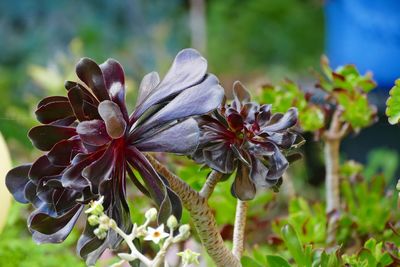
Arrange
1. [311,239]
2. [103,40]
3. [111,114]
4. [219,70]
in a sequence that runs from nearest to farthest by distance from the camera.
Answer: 1. [111,114]
2. [311,239]
3. [219,70]
4. [103,40]

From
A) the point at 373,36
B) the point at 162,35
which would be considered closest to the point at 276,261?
the point at 373,36

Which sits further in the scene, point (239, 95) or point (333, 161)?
point (333, 161)

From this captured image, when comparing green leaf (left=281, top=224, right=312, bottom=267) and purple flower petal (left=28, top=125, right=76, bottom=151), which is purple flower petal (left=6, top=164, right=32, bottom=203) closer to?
purple flower petal (left=28, top=125, right=76, bottom=151)

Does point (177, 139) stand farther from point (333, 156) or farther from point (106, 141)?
point (333, 156)

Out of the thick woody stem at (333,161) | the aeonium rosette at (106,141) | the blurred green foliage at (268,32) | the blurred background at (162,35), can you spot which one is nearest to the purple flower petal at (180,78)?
the aeonium rosette at (106,141)

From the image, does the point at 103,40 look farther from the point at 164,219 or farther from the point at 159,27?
the point at 164,219

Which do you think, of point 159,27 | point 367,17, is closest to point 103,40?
point 159,27
